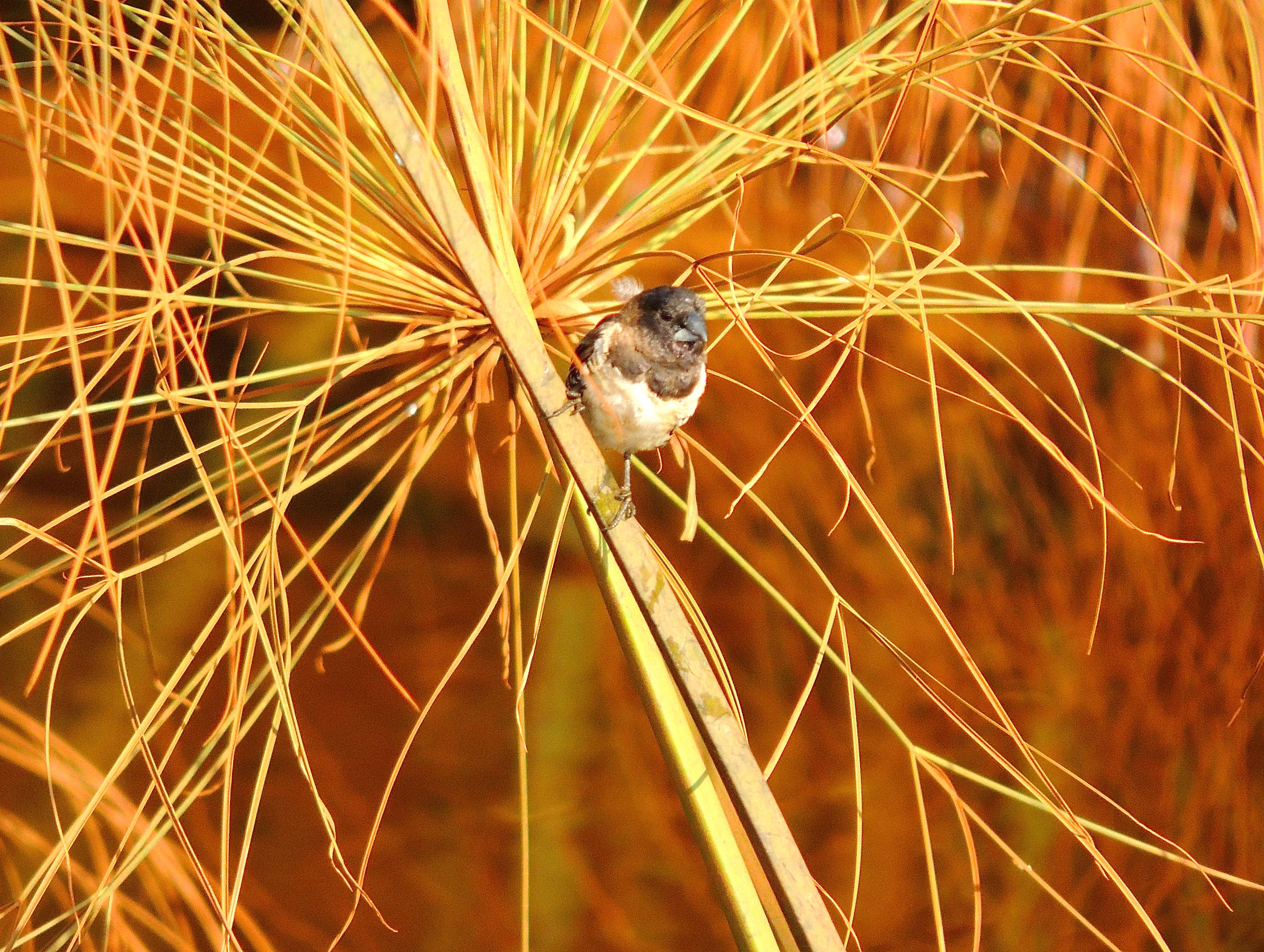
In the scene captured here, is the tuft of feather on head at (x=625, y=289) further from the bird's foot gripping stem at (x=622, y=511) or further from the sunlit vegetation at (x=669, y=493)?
the bird's foot gripping stem at (x=622, y=511)

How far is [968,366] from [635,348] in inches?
9.8

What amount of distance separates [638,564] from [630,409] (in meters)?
0.24

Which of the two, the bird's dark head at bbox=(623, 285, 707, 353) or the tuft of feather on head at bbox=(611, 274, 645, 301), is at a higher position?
the bird's dark head at bbox=(623, 285, 707, 353)

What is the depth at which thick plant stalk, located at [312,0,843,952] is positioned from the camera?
1.39 feet

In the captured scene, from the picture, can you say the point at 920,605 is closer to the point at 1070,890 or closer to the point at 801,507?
the point at 801,507

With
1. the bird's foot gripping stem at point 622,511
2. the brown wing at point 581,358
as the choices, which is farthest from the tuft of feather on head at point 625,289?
the bird's foot gripping stem at point 622,511

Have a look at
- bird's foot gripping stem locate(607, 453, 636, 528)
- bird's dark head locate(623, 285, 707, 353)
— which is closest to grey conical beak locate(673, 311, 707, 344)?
bird's dark head locate(623, 285, 707, 353)

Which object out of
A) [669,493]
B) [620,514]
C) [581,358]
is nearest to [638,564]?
[620,514]

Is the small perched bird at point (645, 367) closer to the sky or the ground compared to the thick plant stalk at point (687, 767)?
closer to the sky

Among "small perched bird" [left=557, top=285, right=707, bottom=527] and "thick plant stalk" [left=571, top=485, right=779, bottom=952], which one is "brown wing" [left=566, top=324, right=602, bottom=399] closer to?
"small perched bird" [left=557, top=285, right=707, bottom=527]

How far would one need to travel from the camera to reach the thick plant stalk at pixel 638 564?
424mm

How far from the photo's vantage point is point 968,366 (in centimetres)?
50

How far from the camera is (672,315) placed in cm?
66

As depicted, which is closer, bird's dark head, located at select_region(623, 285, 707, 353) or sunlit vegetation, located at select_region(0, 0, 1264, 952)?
sunlit vegetation, located at select_region(0, 0, 1264, 952)
